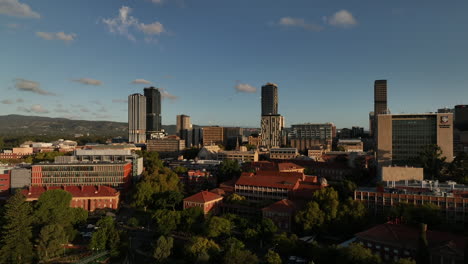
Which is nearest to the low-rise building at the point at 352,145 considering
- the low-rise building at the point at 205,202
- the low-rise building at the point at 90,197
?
the low-rise building at the point at 205,202

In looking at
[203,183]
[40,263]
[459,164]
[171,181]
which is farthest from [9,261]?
[459,164]

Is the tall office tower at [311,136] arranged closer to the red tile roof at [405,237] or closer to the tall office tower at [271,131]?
the tall office tower at [271,131]

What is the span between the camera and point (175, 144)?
180 metres

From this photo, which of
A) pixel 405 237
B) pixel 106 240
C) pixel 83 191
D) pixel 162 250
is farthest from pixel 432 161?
pixel 83 191

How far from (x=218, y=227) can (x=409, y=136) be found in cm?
6278

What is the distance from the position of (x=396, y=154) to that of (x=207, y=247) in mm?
65409

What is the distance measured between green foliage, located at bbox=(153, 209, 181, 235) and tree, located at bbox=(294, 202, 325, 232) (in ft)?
66.4

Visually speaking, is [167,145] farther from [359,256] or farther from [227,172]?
[359,256]

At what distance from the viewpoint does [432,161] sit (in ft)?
251

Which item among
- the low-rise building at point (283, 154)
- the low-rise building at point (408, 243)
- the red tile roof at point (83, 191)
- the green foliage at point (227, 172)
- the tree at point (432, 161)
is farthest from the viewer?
the low-rise building at point (283, 154)

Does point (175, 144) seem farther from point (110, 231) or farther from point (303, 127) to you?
point (110, 231)

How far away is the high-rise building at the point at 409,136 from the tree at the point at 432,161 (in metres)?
6.37

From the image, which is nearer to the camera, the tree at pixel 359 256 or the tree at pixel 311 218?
the tree at pixel 359 256

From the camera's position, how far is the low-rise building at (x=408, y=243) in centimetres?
3697
